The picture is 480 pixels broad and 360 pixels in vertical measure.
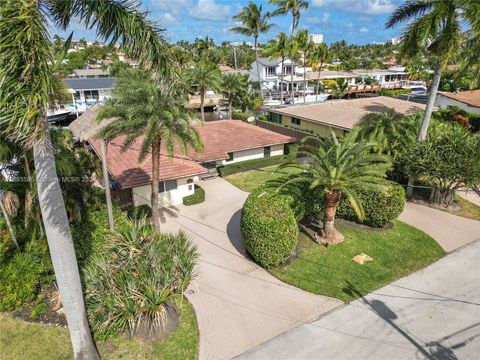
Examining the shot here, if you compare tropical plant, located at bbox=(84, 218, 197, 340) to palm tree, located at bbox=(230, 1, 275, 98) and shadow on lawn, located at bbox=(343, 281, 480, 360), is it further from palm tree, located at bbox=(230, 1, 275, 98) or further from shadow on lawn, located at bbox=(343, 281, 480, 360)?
palm tree, located at bbox=(230, 1, 275, 98)

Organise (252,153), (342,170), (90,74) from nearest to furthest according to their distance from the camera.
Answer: (342,170) < (252,153) < (90,74)

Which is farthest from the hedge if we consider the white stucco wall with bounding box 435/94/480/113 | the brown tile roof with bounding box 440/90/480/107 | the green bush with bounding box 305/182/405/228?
the brown tile roof with bounding box 440/90/480/107

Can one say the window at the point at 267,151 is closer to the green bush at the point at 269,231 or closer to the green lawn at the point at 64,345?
the green bush at the point at 269,231

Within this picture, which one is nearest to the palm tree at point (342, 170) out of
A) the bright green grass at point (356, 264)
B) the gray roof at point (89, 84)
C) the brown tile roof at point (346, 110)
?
the bright green grass at point (356, 264)

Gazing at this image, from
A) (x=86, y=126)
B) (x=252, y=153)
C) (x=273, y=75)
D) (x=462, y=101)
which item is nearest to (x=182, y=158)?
(x=252, y=153)

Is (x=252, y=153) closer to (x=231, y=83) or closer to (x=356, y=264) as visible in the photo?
(x=231, y=83)
